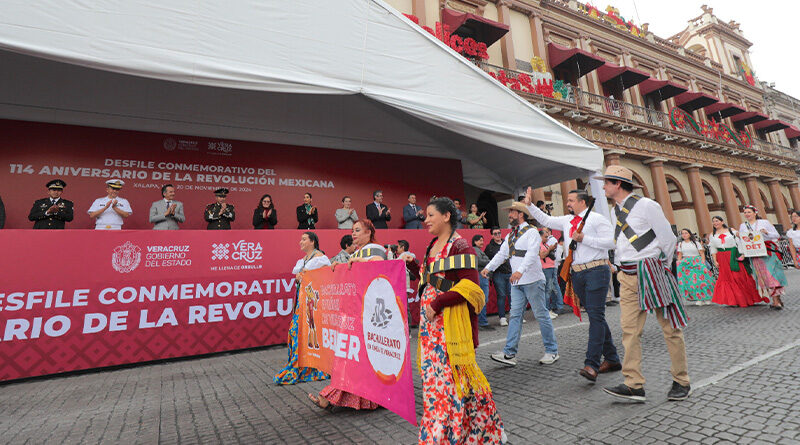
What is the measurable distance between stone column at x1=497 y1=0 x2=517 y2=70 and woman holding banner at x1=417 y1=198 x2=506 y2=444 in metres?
14.6

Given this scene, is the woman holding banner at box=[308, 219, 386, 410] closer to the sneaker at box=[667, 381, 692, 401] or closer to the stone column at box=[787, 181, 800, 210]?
the sneaker at box=[667, 381, 692, 401]

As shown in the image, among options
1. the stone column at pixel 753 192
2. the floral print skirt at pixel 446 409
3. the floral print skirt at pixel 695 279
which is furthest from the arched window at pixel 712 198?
the floral print skirt at pixel 446 409

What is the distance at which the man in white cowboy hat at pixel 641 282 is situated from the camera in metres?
2.82

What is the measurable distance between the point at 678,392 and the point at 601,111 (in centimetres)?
1624

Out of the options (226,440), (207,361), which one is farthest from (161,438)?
(207,361)

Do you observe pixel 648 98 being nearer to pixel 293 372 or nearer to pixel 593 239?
pixel 593 239

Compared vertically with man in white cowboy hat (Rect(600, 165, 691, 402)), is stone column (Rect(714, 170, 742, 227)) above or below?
above

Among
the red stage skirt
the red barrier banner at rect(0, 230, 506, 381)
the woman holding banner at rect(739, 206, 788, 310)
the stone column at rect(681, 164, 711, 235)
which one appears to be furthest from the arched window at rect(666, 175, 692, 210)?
the red barrier banner at rect(0, 230, 506, 381)

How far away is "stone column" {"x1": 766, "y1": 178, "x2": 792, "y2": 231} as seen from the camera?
22.5 metres

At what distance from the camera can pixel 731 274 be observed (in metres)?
7.08

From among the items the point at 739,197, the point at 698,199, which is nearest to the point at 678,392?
the point at 698,199

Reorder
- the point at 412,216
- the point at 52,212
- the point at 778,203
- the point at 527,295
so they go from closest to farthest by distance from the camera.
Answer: the point at 527,295 < the point at 52,212 < the point at 412,216 < the point at 778,203

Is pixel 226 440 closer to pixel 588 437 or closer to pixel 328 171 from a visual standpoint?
pixel 588 437

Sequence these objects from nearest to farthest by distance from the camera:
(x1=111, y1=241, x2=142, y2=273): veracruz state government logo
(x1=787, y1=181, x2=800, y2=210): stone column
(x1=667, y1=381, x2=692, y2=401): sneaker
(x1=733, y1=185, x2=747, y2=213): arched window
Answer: (x1=667, y1=381, x2=692, y2=401): sneaker → (x1=111, y1=241, x2=142, y2=273): veracruz state government logo → (x1=733, y1=185, x2=747, y2=213): arched window → (x1=787, y1=181, x2=800, y2=210): stone column
